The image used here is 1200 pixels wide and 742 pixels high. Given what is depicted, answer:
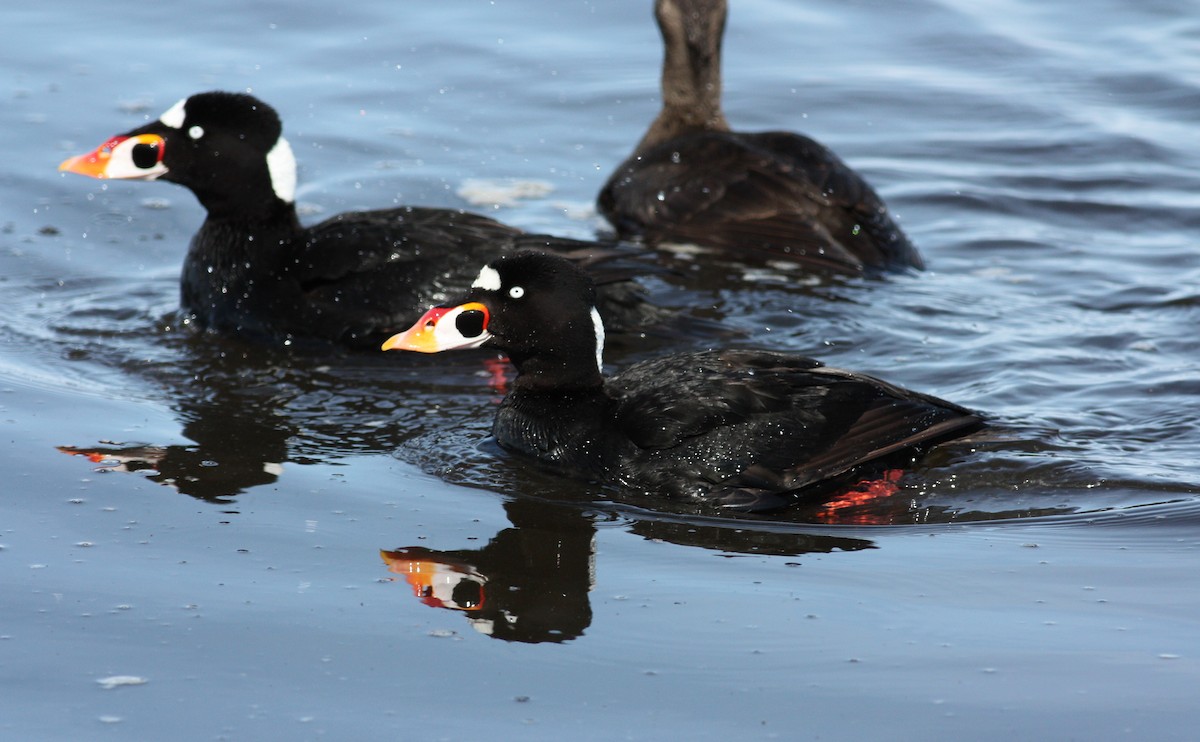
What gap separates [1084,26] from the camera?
14102mm

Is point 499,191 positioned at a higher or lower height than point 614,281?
higher

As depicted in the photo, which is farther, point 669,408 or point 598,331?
point 598,331

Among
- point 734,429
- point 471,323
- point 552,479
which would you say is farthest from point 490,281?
point 734,429

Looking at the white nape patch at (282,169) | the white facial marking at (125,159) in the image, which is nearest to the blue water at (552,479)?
the white facial marking at (125,159)

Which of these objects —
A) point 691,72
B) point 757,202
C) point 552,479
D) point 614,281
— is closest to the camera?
point 552,479

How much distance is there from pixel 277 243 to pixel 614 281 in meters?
1.76

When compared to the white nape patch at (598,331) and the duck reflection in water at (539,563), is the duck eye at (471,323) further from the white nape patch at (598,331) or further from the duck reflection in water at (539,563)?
the duck reflection in water at (539,563)

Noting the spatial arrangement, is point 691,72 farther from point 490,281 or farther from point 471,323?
point 471,323

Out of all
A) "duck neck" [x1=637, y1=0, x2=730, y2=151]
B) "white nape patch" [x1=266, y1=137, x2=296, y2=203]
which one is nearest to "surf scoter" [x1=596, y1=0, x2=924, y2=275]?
"duck neck" [x1=637, y1=0, x2=730, y2=151]

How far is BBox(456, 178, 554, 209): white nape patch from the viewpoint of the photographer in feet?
34.0

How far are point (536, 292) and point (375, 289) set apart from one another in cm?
180

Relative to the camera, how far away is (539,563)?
5406mm

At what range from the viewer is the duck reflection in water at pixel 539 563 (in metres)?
4.93

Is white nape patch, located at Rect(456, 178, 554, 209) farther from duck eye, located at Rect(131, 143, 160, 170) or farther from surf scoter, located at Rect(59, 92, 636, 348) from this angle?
duck eye, located at Rect(131, 143, 160, 170)
